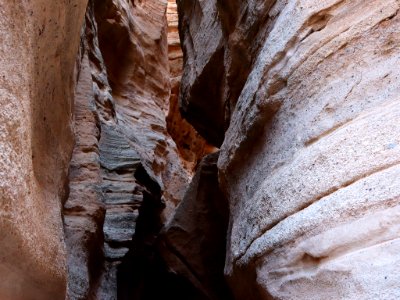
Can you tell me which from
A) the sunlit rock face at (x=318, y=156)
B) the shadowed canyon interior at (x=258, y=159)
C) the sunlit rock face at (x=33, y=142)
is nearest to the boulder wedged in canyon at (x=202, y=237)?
the shadowed canyon interior at (x=258, y=159)

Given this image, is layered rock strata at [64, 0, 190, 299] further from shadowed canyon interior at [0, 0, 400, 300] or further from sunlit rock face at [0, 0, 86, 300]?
sunlit rock face at [0, 0, 86, 300]

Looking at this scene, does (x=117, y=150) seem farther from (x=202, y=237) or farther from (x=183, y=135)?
(x=183, y=135)

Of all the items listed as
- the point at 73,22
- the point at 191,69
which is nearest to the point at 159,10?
the point at 191,69

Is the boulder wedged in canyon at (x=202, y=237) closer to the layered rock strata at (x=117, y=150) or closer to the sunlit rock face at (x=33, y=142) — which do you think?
the layered rock strata at (x=117, y=150)

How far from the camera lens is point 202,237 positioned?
5438 mm

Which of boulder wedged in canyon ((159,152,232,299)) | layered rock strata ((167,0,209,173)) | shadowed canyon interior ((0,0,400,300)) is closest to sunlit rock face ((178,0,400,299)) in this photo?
shadowed canyon interior ((0,0,400,300))

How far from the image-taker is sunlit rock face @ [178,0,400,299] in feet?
6.61

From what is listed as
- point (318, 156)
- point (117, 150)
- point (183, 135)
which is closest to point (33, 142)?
point (318, 156)

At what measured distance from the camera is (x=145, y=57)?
8922mm

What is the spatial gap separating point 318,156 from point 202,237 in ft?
10.4

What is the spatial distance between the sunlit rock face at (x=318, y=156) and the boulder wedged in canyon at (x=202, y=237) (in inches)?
60.3

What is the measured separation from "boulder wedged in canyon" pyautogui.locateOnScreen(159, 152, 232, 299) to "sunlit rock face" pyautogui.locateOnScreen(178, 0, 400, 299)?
1532 mm

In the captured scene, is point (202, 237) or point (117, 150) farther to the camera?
point (117, 150)

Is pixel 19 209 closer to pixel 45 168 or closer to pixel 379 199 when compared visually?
pixel 45 168
